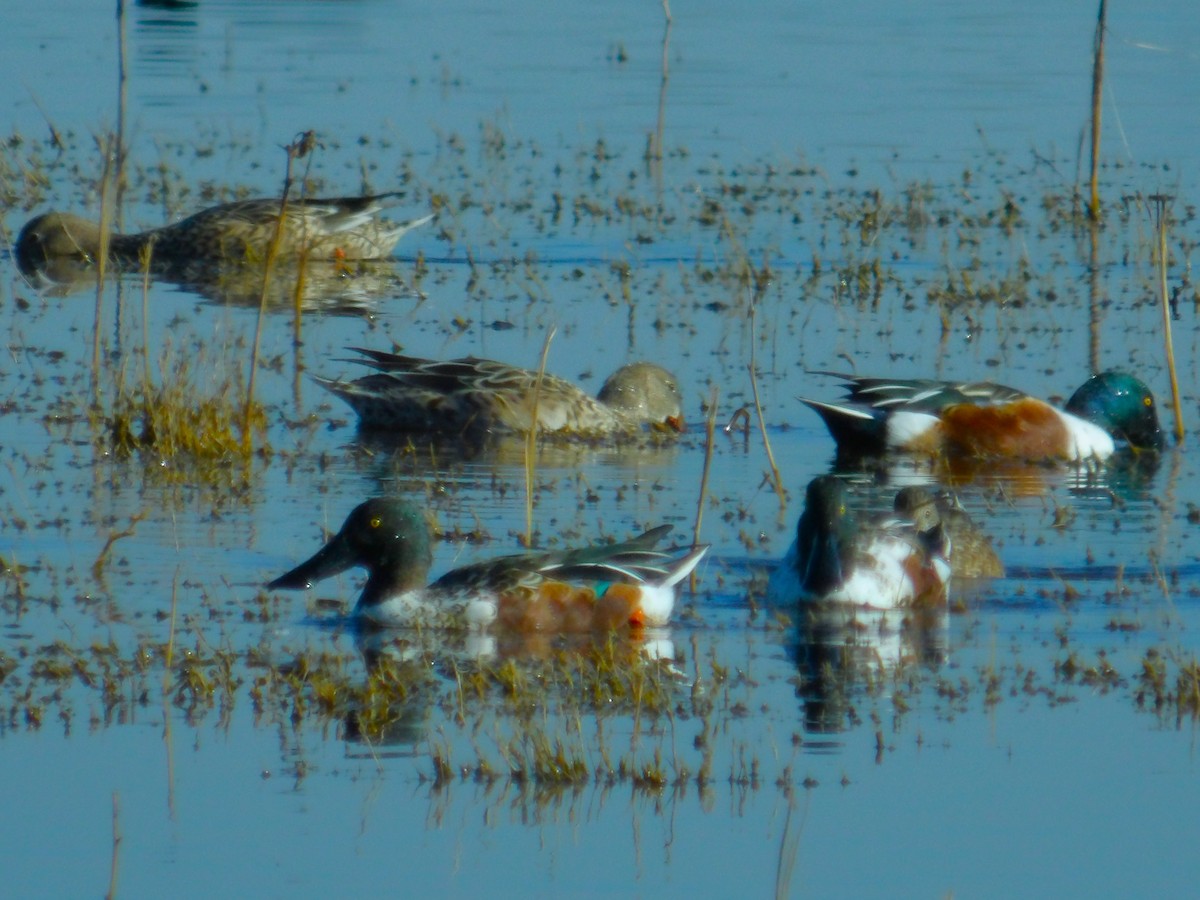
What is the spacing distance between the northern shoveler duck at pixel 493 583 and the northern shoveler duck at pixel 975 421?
331cm

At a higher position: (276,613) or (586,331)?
(586,331)

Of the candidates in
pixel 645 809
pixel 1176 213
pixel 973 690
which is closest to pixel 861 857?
pixel 645 809

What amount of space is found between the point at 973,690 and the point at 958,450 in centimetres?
434

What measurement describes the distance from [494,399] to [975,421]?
2211 mm

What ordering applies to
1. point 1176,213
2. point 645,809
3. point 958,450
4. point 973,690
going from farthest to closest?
point 1176,213 < point 958,450 < point 973,690 < point 645,809

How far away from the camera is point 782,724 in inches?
259

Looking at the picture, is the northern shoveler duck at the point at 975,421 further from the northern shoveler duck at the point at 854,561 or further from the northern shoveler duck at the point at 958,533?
the northern shoveler duck at the point at 854,561

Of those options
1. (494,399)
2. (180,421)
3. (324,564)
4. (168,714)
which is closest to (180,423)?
(180,421)

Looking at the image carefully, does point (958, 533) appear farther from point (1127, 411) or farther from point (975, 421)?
point (1127, 411)

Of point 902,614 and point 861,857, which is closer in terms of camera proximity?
point 861,857

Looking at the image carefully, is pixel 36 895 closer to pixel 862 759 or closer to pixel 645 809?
pixel 645 809

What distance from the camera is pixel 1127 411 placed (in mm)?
11273

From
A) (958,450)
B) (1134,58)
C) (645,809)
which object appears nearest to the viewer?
(645,809)

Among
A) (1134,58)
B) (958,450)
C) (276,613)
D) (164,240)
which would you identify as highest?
(1134,58)
